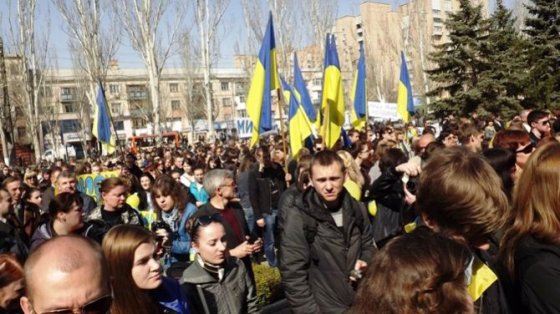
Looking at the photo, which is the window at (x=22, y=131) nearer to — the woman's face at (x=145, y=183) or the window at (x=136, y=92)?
the window at (x=136, y=92)

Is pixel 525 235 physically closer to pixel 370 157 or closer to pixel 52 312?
pixel 52 312

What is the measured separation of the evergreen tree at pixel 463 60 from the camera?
22.6 meters

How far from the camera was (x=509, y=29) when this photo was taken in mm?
23375

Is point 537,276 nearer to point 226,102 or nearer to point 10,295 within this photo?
point 10,295

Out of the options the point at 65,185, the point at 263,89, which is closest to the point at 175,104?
the point at 263,89

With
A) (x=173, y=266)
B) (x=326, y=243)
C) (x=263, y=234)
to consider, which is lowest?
(x=263, y=234)

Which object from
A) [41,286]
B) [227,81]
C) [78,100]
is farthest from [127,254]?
[227,81]

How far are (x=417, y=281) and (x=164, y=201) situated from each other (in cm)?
431

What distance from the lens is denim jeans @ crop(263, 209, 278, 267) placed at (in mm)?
7496

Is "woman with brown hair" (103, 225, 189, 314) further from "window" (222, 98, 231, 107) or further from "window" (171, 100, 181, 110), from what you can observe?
"window" (222, 98, 231, 107)

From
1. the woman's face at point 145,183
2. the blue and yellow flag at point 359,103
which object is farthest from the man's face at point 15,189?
the blue and yellow flag at point 359,103

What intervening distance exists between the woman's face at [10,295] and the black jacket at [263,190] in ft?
14.7

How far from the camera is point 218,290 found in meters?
3.35

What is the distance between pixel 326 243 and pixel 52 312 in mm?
1780
